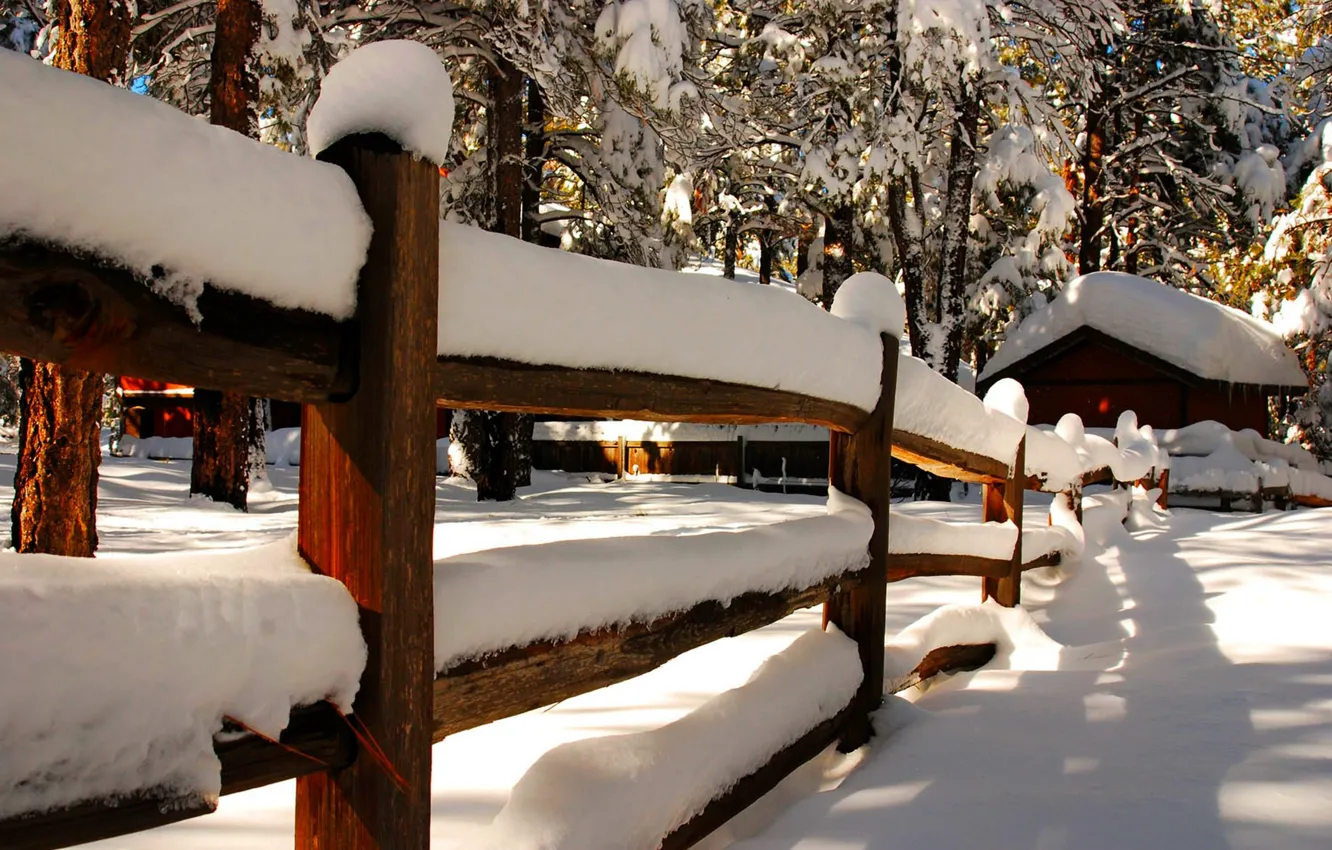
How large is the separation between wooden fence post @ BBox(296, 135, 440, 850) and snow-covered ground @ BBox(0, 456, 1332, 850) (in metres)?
0.24

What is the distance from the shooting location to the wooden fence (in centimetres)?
109

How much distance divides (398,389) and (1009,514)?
13.6ft

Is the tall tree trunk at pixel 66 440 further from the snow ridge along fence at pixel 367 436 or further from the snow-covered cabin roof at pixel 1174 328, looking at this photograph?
the snow-covered cabin roof at pixel 1174 328

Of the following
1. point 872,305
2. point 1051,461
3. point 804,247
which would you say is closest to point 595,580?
point 872,305

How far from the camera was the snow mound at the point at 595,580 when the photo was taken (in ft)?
5.21

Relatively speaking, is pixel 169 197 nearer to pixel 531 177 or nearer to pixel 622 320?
pixel 622 320

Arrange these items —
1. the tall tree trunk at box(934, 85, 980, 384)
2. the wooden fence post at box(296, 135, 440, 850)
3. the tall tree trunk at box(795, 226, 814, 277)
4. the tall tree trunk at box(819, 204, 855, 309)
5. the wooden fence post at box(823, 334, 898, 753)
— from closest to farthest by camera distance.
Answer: the wooden fence post at box(296, 135, 440, 850) → the wooden fence post at box(823, 334, 898, 753) → the tall tree trunk at box(934, 85, 980, 384) → the tall tree trunk at box(819, 204, 855, 309) → the tall tree trunk at box(795, 226, 814, 277)

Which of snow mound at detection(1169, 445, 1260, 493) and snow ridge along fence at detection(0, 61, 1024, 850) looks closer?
snow ridge along fence at detection(0, 61, 1024, 850)

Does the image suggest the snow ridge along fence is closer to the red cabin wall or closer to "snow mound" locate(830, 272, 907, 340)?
"snow mound" locate(830, 272, 907, 340)

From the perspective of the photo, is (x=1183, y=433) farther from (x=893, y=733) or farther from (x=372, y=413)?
(x=372, y=413)

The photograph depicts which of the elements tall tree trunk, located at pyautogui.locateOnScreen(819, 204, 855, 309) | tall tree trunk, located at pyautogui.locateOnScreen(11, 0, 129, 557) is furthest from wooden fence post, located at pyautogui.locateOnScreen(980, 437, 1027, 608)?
tall tree trunk, located at pyautogui.locateOnScreen(819, 204, 855, 309)

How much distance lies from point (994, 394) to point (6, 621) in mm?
5195

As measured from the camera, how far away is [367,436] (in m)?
1.42

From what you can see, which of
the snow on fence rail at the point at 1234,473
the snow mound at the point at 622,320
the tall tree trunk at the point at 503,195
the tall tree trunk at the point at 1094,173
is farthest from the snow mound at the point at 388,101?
the tall tree trunk at the point at 1094,173
